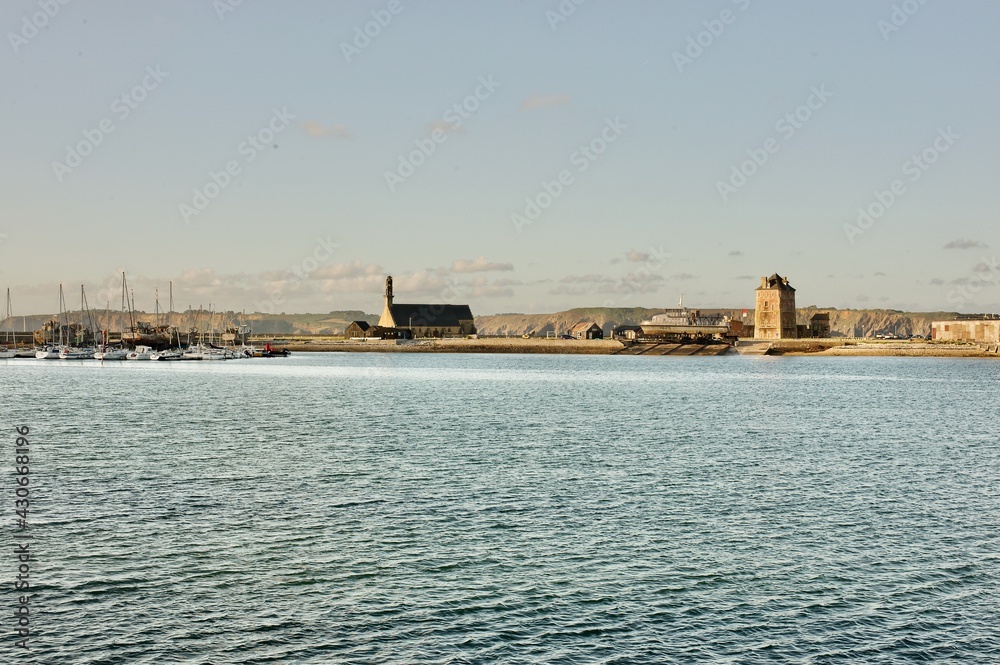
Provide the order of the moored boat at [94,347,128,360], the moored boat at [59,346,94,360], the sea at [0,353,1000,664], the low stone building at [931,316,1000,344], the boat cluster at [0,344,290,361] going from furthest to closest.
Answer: the low stone building at [931,316,1000,344] → the moored boat at [59,346,94,360] → the boat cluster at [0,344,290,361] → the moored boat at [94,347,128,360] → the sea at [0,353,1000,664]

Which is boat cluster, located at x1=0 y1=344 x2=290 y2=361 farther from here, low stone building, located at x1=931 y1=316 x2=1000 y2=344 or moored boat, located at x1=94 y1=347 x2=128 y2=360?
low stone building, located at x1=931 y1=316 x2=1000 y2=344

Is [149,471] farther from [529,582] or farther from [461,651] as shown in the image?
[461,651]

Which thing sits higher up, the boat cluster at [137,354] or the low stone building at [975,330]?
the low stone building at [975,330]

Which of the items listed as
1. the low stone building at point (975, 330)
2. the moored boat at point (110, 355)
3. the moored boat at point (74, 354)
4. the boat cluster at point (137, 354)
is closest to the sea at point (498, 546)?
the boat cluster at point (137, 354)

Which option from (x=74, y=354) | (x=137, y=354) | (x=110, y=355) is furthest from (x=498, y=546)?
(x=74, y=354)

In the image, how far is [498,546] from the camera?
21.4 metres

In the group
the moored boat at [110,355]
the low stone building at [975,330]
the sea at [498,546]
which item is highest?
the low stone building at [975,330]

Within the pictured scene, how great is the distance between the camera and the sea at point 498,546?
15.4 m

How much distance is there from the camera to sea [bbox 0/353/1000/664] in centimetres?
1543

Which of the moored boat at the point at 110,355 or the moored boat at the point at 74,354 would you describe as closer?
the moored boat at the point at 110,355

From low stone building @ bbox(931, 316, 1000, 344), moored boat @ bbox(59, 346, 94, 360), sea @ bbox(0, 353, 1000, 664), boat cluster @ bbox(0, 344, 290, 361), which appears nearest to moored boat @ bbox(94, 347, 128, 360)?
boat cluster @ bbox(0, 344, 290, 361)

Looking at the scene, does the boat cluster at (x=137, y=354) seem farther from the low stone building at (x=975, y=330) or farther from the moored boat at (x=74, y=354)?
the low stone building at (x=975, y=330)

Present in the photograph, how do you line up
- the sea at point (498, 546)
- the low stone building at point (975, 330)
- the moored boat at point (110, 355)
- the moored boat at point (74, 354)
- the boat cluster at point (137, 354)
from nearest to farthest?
the sea at point (498, 546) → the moored boat at point (110, 355) → the boat cluster at point (137, 354) → the moored boat at point (74, 354) → the low stone building at point (975, 330)

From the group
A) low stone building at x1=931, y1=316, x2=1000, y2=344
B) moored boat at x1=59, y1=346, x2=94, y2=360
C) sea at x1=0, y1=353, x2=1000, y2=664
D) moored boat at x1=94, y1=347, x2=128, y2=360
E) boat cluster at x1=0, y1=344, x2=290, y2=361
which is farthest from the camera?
low stone building at x1=931, y1=316, x2=1000, y2=344
